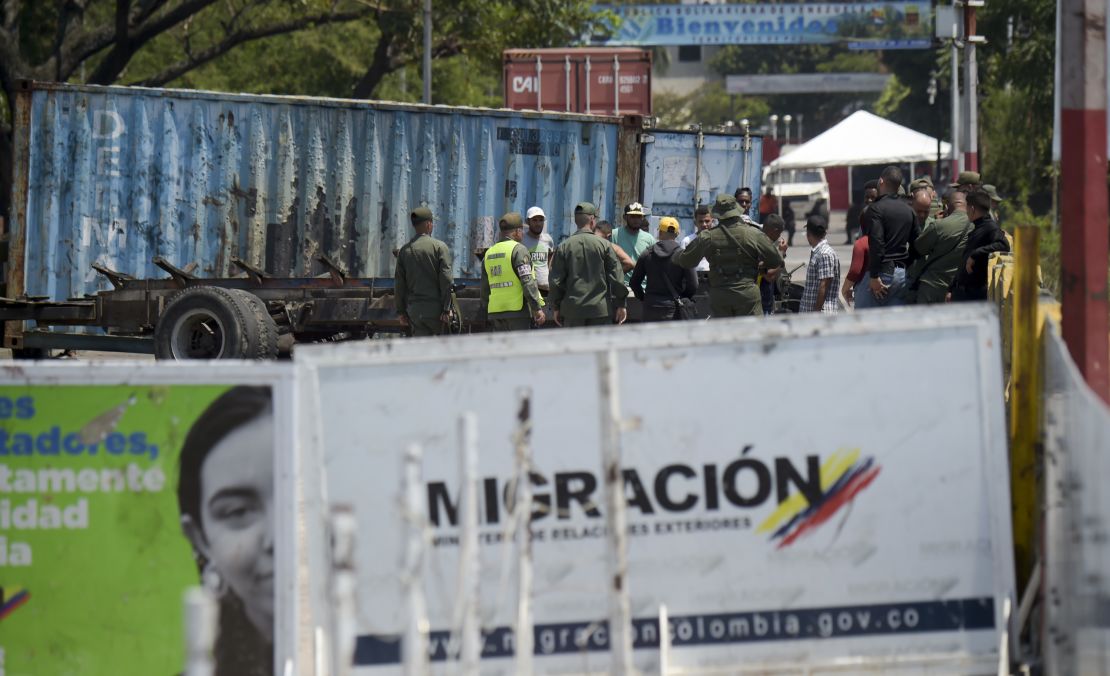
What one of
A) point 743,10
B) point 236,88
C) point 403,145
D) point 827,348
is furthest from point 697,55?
point 827,348

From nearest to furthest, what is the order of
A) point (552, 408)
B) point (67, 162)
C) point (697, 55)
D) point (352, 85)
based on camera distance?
point (552, 408)
point (67, 162)
point (352, 85)
point (697, 55)

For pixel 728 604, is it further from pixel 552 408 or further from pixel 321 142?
pixel 321 142

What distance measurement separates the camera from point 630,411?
5.55 meters

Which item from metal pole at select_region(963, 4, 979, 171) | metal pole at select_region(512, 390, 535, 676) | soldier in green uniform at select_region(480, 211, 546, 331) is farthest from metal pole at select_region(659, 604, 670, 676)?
metal pole at select_region(963, 4, 979, 171)

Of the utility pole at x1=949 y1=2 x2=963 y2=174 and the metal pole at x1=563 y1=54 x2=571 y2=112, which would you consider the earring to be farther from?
the utility pole at x1=949 y1=2 x2=963 y2=174

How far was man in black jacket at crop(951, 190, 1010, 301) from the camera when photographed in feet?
35.3

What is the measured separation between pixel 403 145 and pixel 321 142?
0.78 metres

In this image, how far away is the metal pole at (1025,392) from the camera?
592 cm

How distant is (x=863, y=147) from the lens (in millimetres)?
33719

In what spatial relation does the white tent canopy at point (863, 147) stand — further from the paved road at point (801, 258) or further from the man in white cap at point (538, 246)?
the man in white cap at point (538, 246)

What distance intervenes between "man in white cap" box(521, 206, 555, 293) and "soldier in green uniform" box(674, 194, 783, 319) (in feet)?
5.83

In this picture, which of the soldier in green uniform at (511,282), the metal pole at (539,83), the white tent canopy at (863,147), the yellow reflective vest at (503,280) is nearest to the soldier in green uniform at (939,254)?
the soldier in green uniform at (511,282)

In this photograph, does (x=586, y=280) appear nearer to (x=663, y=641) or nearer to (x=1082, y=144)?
(x=1082, y=144)

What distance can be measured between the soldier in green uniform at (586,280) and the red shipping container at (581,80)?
12.2 metres
